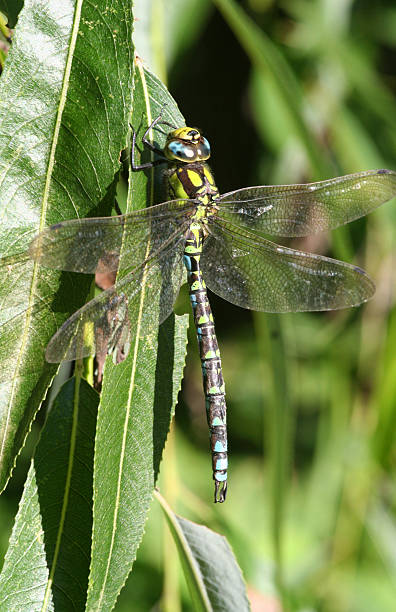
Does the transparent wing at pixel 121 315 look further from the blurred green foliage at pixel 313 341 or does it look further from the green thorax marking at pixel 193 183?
the blurred green foliage at pixel 313 341

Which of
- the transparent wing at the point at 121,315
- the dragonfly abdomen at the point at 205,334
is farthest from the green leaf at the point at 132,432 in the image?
the dragonfly abdomen at the point at 205,334

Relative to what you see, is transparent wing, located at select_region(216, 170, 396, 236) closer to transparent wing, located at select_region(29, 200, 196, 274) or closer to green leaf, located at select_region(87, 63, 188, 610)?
transparent wing, located at select_region(29, 200, 196, 274)

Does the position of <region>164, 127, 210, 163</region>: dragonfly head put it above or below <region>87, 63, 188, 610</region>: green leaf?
above

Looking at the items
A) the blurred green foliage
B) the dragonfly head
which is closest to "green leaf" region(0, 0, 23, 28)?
the dragonfly head

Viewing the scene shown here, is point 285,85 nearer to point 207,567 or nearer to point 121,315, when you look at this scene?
point 121,315

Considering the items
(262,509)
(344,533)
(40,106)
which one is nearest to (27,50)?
(40,106)

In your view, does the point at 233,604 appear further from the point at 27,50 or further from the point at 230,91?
the point at 230,91
